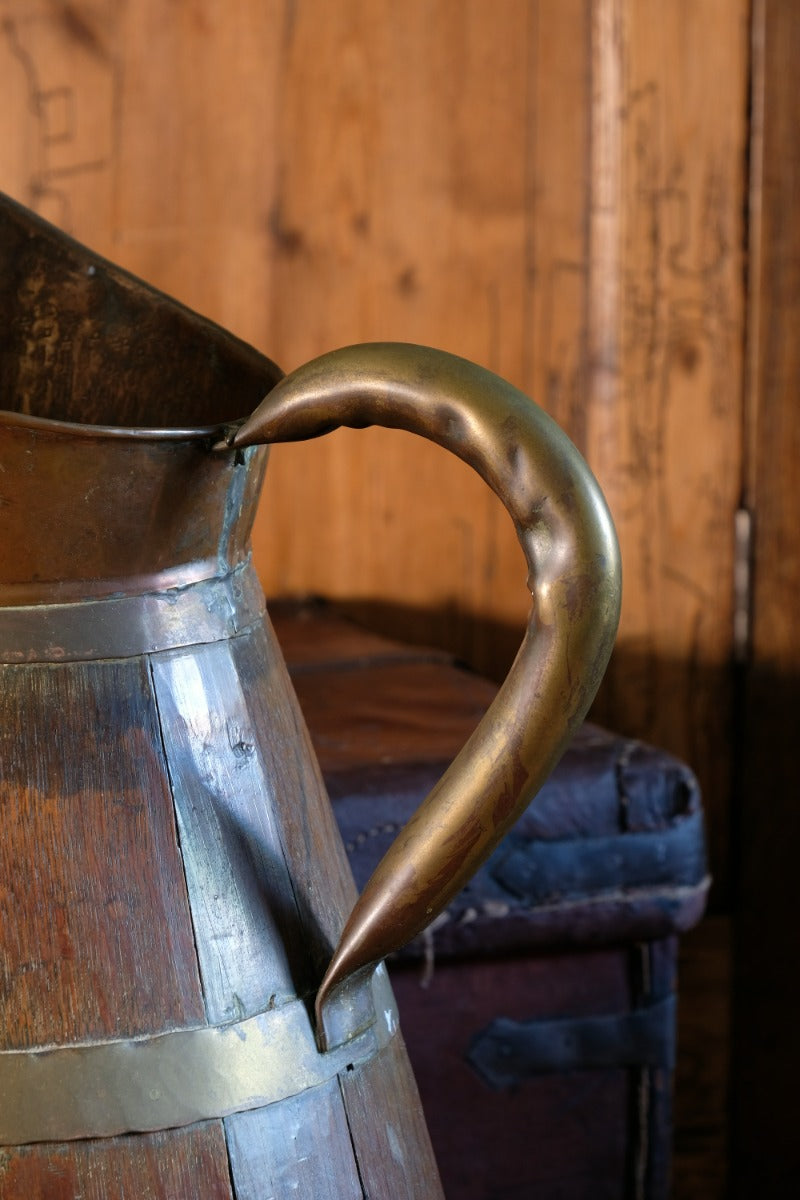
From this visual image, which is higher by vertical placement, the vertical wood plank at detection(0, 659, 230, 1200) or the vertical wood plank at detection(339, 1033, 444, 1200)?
the vertical wood plank at detection(0, 659, 230, 1200)

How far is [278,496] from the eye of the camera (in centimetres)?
151

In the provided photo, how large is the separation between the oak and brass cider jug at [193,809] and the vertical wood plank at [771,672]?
3.23 ft

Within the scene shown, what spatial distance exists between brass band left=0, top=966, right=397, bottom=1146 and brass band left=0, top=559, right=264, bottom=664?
0.13 meters

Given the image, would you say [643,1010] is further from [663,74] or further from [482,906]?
[663,74]

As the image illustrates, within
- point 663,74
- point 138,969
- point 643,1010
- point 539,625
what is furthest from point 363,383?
point 663,74

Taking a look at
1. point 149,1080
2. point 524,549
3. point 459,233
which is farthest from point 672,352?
point 149,1080

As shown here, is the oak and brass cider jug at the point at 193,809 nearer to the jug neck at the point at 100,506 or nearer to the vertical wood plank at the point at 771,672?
the jug neck at the point at 100,506

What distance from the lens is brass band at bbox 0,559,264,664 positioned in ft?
1.49

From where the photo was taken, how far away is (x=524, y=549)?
17.4 inches

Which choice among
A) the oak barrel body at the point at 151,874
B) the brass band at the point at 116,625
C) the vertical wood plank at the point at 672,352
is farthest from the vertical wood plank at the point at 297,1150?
the vertical wood plank at the point at 672,352

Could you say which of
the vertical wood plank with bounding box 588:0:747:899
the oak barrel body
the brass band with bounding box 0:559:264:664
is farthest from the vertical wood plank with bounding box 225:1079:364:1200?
the vertical wood plank with bounding box 588:0:747:899

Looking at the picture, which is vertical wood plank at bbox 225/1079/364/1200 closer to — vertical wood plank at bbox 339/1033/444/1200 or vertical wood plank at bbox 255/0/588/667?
vertical wood plank at bbox 339/1033/444/1200

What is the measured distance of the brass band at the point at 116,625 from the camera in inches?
17.8

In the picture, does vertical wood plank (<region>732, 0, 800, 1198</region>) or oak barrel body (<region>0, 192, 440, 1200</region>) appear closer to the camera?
oak barrel body (<region>0, 192, 440, 1200</region>)
